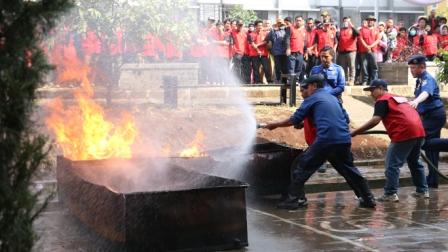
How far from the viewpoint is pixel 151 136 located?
46.2 feet

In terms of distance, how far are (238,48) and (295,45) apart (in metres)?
1.48

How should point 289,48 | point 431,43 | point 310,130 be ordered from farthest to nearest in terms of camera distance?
point 431,43 < point 289,48 < point 310,130

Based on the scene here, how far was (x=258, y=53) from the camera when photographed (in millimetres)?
19531

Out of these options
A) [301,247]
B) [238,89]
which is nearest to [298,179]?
[301,247]

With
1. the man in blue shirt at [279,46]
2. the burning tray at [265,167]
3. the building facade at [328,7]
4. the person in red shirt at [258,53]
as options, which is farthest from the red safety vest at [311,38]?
the building facade at [328,7]

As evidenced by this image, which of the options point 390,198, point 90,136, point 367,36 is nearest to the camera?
point 90,136

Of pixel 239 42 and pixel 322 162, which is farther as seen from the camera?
pixel 239 42

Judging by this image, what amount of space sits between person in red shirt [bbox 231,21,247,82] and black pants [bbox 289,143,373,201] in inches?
390

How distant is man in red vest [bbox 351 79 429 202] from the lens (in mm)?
10102

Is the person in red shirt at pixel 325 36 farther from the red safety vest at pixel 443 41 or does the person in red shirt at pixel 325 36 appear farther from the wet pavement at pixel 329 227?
the wet pavement at pixel 329 227

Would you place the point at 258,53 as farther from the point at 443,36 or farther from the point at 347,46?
the point at 443,36

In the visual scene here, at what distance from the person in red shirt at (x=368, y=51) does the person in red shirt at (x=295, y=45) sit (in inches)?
70.9

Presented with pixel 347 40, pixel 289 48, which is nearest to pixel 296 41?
pixel 289 48

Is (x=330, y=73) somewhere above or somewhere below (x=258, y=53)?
below
